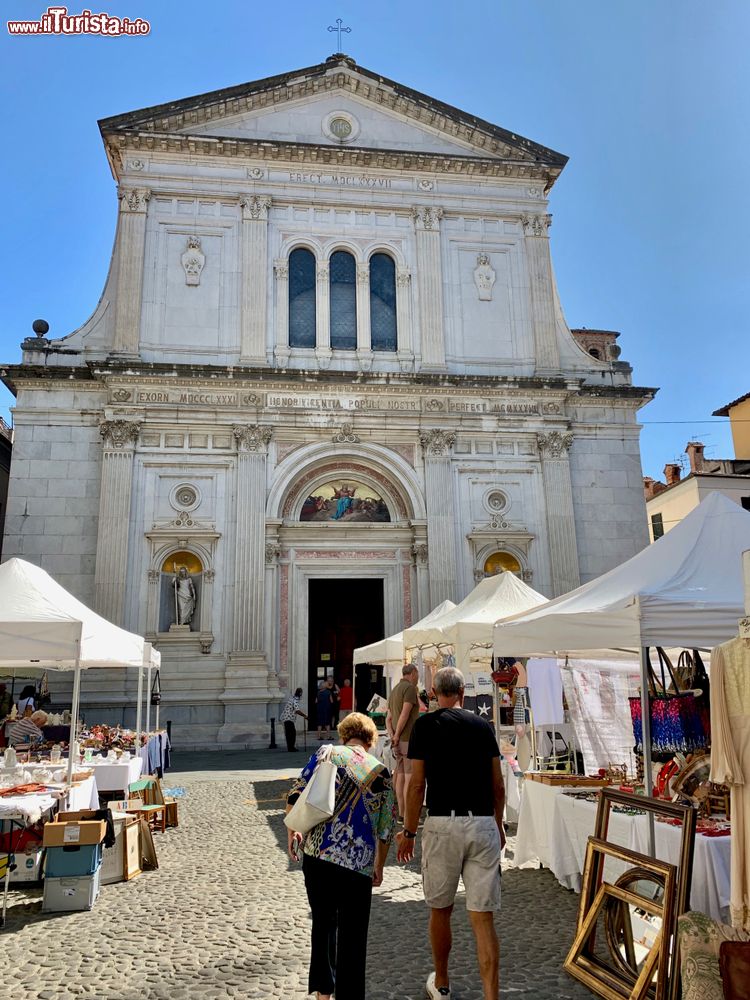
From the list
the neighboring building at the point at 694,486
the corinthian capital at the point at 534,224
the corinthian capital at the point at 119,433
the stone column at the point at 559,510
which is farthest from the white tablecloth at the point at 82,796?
the neighboring building at the point at 694,486

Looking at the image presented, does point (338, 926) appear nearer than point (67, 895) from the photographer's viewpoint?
Yes

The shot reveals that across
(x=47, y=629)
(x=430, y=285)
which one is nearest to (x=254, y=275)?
(x=430, y=285)

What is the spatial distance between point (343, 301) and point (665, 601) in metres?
18.5

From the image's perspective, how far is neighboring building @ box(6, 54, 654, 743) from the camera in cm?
1967

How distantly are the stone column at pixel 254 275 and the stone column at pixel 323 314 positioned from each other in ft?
5.05

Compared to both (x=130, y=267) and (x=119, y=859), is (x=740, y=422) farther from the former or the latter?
(x=119, y=859)

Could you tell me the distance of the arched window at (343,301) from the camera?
22.3m

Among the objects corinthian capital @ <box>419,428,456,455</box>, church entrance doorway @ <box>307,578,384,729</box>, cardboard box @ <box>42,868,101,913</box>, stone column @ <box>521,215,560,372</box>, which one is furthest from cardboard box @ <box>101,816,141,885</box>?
stone column @ <box>521,215,560,372</box>

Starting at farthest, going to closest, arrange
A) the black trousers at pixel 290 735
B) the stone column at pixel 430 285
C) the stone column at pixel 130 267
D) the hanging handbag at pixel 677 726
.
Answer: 1. the stone column at pixel 430 285
2. the stone column at pixel 130 267
3. the black trousers at pixel 290 735
4. the hanging handbag at pixel 677 726

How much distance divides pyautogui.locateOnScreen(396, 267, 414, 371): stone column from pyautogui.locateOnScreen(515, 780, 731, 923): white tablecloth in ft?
51.7

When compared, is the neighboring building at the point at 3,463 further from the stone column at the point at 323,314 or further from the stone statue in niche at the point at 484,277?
the stone statue in niche at the point at 484,277

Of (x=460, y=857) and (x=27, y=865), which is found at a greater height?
(x=460, y=857)

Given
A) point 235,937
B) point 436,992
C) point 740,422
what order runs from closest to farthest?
point 436,992 < point 235,937 < point 740,422

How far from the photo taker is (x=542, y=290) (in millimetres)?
23234
